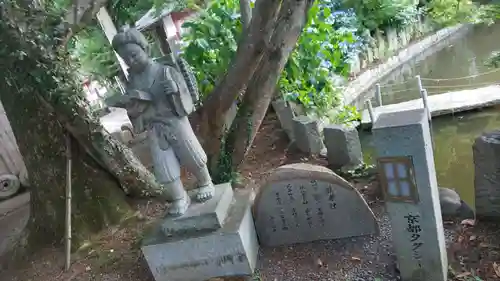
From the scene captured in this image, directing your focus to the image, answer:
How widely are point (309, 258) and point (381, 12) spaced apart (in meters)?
9.03

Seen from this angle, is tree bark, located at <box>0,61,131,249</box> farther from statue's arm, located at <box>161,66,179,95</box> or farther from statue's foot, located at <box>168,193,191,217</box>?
statue's arm, located at <box>161,66,179,95</box>

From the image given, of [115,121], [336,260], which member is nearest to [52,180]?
[336,260]

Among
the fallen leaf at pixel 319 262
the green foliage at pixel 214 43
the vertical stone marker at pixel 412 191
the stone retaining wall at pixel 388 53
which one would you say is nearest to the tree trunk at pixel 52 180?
the green foliage at pixel 214 43

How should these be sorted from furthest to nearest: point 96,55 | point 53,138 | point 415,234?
point 96,55 → point 53,138 → point 415,234

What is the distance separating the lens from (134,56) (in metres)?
3.47

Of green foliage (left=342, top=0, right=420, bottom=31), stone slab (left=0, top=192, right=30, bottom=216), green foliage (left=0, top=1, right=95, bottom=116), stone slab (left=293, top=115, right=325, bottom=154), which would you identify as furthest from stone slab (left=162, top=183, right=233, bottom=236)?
green foliage (left=342, top=0, right=420, bottom=31)

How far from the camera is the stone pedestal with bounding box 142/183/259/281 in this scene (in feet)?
12.6

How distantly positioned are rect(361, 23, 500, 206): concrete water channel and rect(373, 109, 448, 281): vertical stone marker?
5.80 ft

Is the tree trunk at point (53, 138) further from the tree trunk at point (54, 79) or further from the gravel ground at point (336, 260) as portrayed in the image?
the gravel ground at point (336, 260)

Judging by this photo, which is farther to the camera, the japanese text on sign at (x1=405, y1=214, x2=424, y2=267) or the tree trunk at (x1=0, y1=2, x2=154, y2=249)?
the tree trunk at (x1=0, y1=2, x2=154, y2=249)

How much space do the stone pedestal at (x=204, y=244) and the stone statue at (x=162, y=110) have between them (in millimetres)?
180

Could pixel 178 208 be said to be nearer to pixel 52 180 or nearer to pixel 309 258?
pixel 309 258

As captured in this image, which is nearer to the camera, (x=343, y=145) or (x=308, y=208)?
(x=308, y=208)

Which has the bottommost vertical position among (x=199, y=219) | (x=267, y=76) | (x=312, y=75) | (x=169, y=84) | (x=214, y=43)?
(x=199, y=219)
